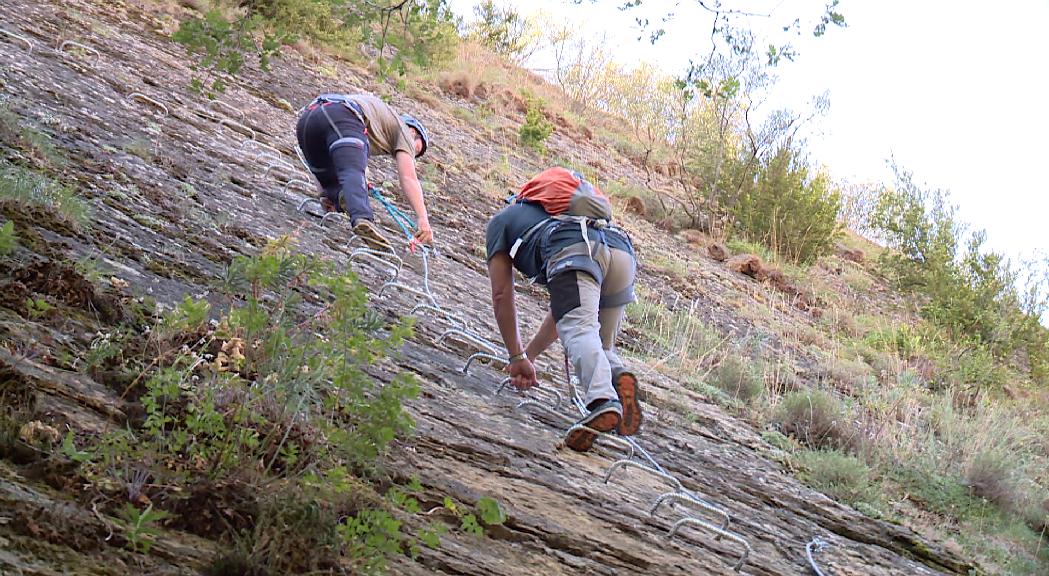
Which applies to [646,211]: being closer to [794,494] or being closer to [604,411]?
[794,494]

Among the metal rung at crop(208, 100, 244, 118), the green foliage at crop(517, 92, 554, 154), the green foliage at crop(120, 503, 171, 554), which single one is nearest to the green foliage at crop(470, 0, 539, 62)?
the green foliage at crop(517, 92, 554, 154)

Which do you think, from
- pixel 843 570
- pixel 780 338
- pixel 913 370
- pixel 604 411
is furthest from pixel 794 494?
pixel 913 370

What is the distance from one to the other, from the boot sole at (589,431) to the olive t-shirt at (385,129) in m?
3.21

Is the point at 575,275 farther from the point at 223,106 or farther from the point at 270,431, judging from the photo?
the point at 223,106

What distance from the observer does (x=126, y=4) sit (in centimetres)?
1016

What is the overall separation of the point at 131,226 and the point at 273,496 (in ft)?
7.60

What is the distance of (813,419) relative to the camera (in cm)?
728

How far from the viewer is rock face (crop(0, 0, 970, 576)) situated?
7.46 ft

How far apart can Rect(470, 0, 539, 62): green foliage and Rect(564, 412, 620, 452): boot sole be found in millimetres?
20891

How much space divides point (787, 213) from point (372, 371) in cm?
1437

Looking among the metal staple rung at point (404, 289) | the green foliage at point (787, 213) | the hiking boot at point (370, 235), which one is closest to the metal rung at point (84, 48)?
the hiking boot at point (370, 235)

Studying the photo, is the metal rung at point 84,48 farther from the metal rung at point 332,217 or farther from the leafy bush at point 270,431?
the leafy bush at point 270,431

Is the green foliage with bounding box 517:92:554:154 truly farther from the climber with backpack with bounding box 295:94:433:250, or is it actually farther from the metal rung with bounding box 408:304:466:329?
the metal rung with bounding box 408:304:466:329

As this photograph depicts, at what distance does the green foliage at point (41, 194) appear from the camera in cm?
334
